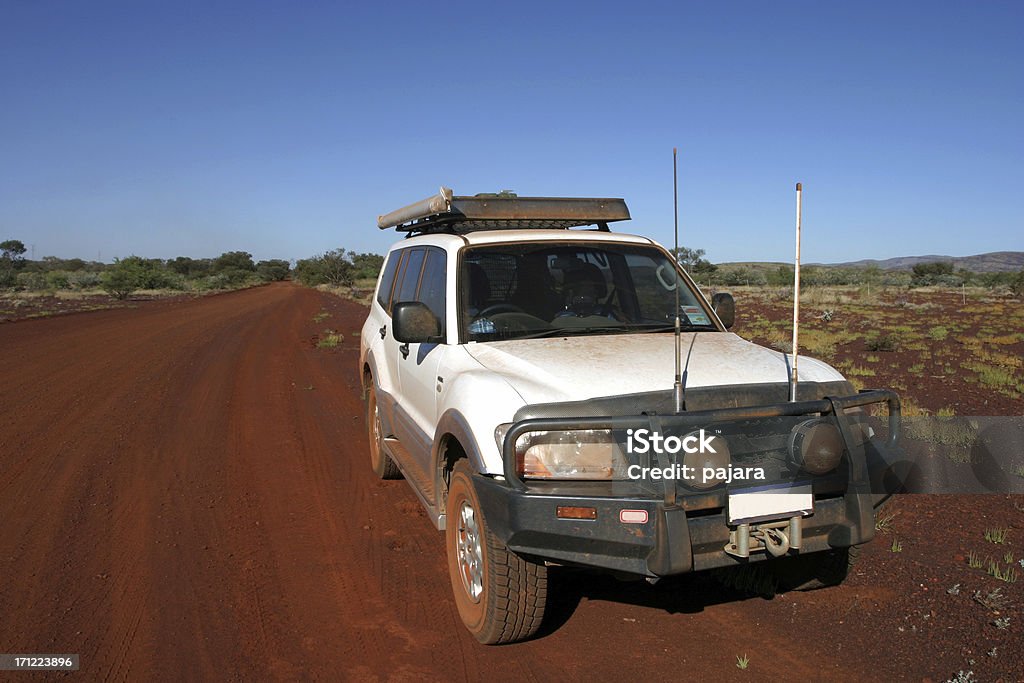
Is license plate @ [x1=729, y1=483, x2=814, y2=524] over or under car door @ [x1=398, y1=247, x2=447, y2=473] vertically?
under

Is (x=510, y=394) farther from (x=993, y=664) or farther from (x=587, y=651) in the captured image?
(x=993, y=664)

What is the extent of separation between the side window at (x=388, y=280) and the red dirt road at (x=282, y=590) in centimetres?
157

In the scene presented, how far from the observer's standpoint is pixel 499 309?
4398 mm

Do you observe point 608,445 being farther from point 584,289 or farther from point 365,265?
point 365,265

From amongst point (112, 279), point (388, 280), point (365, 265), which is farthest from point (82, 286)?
point (388, 280)

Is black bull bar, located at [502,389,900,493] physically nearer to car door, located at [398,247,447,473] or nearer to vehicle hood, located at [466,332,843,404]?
vehicle hood, located at [466,332,843,404]

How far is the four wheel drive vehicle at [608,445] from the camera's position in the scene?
2971 millimetres

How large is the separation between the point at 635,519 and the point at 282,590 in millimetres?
2360

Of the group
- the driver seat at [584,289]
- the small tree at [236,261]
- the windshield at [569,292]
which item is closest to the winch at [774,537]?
the windshield at [569,292]

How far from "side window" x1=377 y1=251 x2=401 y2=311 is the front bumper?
3401 millimetres

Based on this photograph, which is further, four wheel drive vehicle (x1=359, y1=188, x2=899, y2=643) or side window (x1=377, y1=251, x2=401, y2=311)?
side window (x1=377, y1=251, x2=401, y2=311)

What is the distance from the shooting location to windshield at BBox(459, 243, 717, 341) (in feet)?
14.2

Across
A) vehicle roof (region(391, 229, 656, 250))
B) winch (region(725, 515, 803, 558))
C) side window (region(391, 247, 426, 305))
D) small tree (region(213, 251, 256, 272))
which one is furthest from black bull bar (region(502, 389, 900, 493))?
small tree (region(213, 251, 256, 272))

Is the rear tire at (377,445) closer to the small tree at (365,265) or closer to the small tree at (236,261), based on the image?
the small tree at (365,265)
